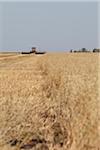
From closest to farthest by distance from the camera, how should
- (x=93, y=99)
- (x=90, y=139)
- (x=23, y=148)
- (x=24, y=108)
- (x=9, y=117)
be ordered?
1. (x=90, y=139)
2. (x=23, y=148)
3. (x=93, y=99)
4. (x=9, y=117)
5. (x=24, y=108)

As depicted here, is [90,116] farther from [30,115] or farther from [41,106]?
[41,106]

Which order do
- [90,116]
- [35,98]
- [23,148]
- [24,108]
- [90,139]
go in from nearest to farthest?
[90,139] < [90,116] < [23,148] < [24,108] < [35,98]

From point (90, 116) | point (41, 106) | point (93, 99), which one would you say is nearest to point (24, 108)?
point (41, 106)

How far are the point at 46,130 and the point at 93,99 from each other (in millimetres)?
589

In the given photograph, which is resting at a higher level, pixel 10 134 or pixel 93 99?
pixel 93 99

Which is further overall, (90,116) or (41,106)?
(41,106)

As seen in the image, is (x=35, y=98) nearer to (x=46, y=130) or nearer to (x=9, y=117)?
(x=9, y=117)

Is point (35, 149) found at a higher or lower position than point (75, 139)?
lower

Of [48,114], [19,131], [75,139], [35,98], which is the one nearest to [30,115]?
[48,114]

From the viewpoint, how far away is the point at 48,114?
5051 millimetres

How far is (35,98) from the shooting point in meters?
5.94

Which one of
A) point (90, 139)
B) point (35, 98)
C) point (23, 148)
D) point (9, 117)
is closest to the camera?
point (90, 139)

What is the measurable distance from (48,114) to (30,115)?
0.22 metres

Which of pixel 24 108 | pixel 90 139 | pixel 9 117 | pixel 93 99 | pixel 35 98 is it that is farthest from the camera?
pixel 35 98
